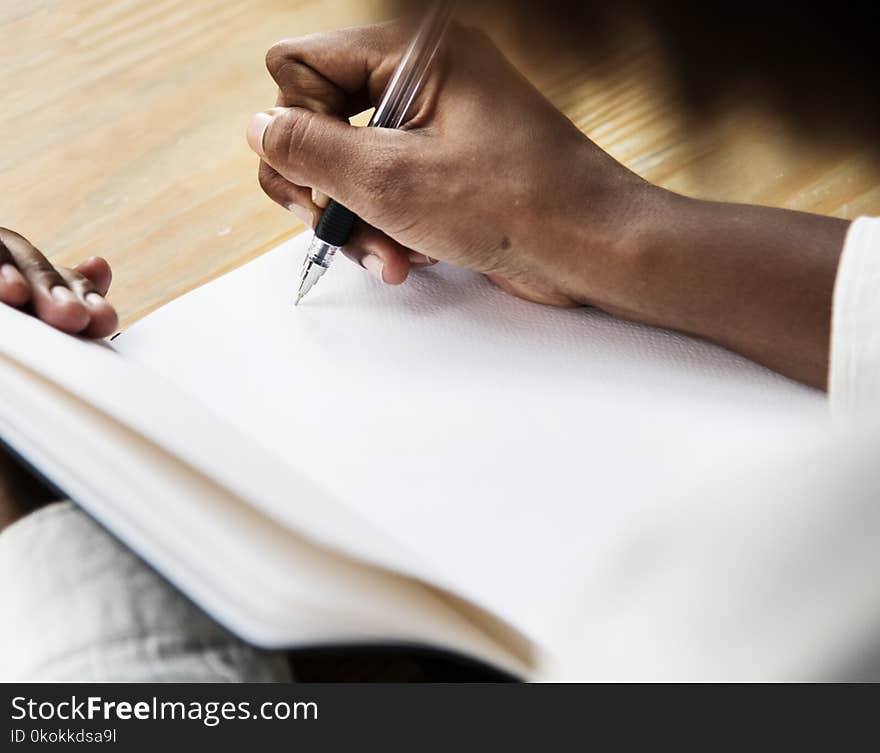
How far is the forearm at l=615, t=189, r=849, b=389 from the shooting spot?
339 mm

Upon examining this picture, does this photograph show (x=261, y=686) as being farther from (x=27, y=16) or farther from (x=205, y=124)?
(x=27, y=16)

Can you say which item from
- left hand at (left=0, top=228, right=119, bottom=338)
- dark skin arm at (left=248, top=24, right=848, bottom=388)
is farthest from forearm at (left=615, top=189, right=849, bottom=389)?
left hand at (left=0, top=228, right=119, bottom=338)

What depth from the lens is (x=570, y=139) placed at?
38 cm

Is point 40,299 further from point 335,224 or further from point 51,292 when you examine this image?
point 335,224

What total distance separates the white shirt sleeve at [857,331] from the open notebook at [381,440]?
1.1 inches

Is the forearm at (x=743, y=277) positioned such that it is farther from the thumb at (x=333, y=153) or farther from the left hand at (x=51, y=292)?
the left hand at (x=51, y=292)

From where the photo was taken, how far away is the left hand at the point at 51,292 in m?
0.39

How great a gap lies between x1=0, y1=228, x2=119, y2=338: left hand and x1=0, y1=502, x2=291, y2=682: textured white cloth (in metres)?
0.11

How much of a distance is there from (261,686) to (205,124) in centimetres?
35

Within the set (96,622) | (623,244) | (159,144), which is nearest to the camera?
(96,622)

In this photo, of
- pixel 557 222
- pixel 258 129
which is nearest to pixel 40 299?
pixel 258 129

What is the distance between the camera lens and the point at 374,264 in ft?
1.35

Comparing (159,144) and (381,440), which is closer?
(381,440)

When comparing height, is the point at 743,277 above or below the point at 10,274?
above
